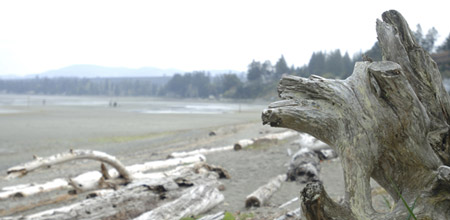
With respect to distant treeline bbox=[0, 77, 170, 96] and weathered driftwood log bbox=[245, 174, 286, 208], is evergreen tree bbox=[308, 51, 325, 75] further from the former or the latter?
distant treeline bbox=[0, 77, 170, 96]

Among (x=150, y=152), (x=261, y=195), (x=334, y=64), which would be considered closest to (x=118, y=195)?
(x=261, y=195)

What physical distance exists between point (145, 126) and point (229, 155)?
17.6 metres

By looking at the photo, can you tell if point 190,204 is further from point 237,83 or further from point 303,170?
point 237,83

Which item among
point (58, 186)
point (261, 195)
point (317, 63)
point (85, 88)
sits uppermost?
point (317, 63)

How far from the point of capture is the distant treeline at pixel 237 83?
57213mm

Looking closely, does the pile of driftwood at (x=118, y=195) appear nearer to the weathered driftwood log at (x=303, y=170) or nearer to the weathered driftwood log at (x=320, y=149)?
the weathered driftwood log at (x=303, y=170)

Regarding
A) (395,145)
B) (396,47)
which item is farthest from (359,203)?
(396,47)

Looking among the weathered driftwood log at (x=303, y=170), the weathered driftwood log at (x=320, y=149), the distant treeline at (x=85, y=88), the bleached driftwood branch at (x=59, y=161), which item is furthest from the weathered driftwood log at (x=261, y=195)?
the distant treeline at (x=85, y=88)

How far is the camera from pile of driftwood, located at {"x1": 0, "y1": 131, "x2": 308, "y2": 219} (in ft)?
19.6

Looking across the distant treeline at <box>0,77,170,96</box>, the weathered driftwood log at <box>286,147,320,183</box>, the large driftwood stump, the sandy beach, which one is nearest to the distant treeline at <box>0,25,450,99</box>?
the distant treeline at <box>0,77,170,96</box>

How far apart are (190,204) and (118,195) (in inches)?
49.2

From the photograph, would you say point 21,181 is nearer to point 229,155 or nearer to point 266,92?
point 229,155

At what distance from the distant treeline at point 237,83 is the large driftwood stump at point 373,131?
3537 cm

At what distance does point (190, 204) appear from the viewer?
20.9 ft
